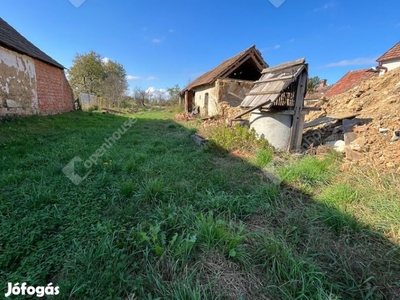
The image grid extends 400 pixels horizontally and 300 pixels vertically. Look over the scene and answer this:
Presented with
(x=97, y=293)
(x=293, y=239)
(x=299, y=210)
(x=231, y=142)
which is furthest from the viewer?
(x=231, y=142)

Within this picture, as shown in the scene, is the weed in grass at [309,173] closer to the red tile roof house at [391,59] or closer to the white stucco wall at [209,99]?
the white stucco wall at [209,99]

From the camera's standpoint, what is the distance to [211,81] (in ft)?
37.6

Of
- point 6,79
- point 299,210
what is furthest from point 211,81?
point 299,210

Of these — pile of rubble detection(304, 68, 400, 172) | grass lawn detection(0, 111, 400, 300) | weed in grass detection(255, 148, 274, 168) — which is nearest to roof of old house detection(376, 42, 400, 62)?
pile of rubble detection(304, 68, 400, 172)

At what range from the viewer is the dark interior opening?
12120mm

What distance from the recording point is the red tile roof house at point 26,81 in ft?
24.5

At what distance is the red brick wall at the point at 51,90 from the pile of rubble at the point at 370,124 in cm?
1195

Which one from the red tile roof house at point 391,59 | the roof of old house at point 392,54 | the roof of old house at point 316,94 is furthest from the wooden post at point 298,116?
the roof of old house at point 392,54

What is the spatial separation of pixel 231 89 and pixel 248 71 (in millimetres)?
2763

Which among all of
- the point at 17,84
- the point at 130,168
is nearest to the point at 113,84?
the point at 17,84

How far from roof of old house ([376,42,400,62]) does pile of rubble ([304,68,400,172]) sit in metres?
9.41

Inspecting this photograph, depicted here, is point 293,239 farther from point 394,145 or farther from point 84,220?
point 394,145

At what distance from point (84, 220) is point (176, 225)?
107 cm

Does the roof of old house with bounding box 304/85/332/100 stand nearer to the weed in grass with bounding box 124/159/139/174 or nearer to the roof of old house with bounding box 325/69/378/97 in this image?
the roof of old house with bounding box 325/69/378/97
